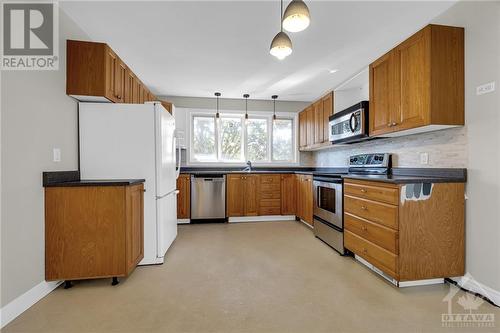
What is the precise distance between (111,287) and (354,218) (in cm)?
244

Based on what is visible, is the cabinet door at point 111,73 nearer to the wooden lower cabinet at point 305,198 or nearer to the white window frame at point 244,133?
the white window frame at point 244,133

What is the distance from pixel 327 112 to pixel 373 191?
2.00 m

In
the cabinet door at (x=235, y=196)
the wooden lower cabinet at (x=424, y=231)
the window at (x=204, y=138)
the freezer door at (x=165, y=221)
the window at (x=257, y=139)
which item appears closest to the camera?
the wooden lower cabinet at (x=424, y=231)

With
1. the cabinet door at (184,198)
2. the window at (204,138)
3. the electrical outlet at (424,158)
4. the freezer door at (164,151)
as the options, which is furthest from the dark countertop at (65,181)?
the electrical outlet at (424,158)

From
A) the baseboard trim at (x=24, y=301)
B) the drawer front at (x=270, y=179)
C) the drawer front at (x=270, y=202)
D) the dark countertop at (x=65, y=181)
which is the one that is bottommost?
the baseboard trim at (x=24, y=301)

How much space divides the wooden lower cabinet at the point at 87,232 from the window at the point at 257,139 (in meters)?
3.29

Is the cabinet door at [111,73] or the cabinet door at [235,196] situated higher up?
the cabinet door at [111,73]

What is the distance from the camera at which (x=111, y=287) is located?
2.01m

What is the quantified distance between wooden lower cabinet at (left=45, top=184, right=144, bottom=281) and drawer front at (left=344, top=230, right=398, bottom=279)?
2250mm

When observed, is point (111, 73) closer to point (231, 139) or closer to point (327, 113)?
point (231, 139)

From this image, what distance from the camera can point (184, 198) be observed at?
4.21 m
